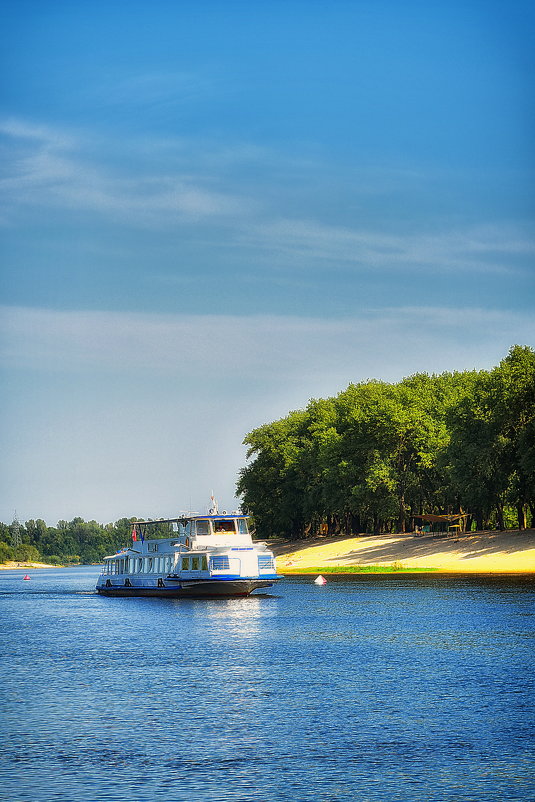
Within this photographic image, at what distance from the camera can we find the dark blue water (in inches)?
1110

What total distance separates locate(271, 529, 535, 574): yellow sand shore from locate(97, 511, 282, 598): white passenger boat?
3417 centimetres

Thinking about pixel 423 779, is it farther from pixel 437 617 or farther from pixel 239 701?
pixel 437 617

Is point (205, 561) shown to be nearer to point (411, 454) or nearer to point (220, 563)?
point (220, 563)

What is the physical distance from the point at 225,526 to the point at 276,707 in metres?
55.8

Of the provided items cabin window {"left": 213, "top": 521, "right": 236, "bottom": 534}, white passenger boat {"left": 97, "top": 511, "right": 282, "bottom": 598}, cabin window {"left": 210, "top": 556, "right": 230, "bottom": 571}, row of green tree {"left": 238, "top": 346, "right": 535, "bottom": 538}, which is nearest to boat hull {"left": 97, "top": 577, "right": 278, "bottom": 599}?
white passenger boat {"left": 97, "top": 511, "right": 282, "bottom": 598}

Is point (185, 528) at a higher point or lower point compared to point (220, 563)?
higher

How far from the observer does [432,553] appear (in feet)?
419

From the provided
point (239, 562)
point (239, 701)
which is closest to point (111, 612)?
point (239, 562)

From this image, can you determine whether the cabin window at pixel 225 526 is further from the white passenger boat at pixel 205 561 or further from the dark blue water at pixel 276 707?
the dark blue water at pixel 276 707

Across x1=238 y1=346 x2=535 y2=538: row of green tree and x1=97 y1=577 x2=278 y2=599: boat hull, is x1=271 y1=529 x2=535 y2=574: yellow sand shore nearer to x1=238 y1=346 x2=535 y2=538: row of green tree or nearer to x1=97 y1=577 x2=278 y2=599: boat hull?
x1=238 y1=346 x2=535 y2=538: row of green tree

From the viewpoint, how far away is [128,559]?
110 metres

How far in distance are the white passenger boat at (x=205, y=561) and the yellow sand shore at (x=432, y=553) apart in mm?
34175

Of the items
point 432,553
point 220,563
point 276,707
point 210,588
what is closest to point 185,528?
point 220,563

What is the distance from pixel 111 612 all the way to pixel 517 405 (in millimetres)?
53711
